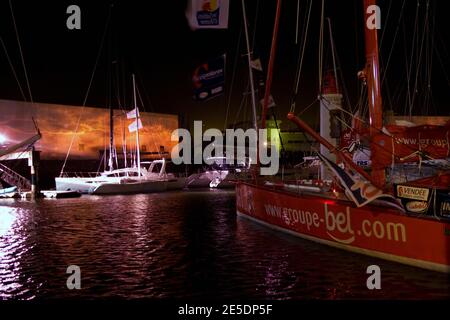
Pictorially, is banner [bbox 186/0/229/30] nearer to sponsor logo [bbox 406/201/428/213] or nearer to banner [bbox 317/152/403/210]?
banner [bbox 317/152/403/210]

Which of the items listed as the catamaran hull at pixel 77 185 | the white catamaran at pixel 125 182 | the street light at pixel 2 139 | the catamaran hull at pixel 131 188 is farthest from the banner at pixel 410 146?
the street light at pixel 2 139

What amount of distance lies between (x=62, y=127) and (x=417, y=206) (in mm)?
44695

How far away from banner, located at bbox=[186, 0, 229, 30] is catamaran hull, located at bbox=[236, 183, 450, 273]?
5.88 m

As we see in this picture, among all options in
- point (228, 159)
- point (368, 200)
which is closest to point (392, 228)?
point (368, 200)

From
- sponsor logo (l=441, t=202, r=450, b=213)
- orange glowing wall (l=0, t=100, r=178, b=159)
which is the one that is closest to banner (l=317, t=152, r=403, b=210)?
sponsor logo (l=441, t=202, r=450, b=213)

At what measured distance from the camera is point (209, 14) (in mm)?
16516

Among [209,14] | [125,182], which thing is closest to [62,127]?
[125,182]

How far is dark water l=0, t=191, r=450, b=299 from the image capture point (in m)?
10.3

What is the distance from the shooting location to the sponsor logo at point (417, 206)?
37.2ft

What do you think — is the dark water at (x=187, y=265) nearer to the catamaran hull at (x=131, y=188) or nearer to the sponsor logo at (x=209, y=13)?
the sponsor logo at (x=209, y=13)

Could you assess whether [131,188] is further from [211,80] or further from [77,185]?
[211,80]

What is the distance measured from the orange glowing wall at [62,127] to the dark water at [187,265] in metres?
27.0

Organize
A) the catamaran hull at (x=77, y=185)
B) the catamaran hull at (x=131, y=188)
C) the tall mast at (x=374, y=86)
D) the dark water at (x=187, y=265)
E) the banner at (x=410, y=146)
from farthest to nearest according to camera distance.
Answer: the catamaran hull at (x=77, y=185)
the catamaran hull at (x=131, y=188)
the tall mast at (x=374, y=86)
the banner at (x=410, y=146)
the dark water at (x=187, y=265)
